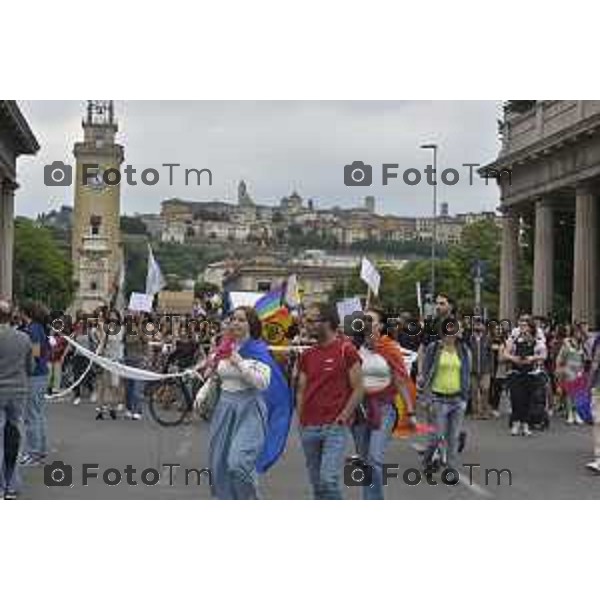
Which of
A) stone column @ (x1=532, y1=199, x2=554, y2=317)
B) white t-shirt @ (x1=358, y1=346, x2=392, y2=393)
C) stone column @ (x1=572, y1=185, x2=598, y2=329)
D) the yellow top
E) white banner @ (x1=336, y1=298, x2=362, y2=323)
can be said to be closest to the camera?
white t-shirt @ (x1=358, y1=346, x2=392, y2=393)

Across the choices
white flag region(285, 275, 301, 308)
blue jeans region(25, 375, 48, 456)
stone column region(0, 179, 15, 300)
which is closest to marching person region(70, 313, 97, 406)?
white flag region(285, 275, 301, 308)

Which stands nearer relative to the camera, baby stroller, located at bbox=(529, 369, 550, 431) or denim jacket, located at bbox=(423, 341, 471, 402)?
denim jacket, located at bbox=(423, 341, 471, 402)

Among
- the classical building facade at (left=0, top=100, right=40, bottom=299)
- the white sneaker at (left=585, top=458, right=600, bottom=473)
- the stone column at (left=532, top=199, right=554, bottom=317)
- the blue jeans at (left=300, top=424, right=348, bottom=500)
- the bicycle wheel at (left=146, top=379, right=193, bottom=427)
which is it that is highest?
the classical building facade at (left=0, top=100, right=40, bottom=299)

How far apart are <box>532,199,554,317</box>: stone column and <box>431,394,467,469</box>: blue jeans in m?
32.0

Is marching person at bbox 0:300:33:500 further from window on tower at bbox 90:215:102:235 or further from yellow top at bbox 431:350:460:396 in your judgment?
window on tower at bbox 90:215:102:235

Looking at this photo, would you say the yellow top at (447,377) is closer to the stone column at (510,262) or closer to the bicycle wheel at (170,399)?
the bicycle wheel at (170,399)

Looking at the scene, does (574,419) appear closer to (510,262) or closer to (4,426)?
(4,426)

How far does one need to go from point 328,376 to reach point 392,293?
340ft

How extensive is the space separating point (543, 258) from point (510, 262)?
17.0 feet

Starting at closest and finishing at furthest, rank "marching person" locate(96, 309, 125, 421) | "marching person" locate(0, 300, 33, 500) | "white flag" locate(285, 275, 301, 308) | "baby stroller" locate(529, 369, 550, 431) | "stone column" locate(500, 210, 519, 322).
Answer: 1. "marching person" locate(0, 300, 33, 500)
2. "white flag" locate(285, 275, 301, 308)
3. "baby stroller" locate(529, 369, 550, 431)
4. "marching person" locate(96, 309, 125, 421)
5. "stone column" locate(500, 210, 519, 322)

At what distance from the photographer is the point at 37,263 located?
10962 cm

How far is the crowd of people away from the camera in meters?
9.66

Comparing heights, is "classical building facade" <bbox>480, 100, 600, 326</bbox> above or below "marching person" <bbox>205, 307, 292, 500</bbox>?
above
